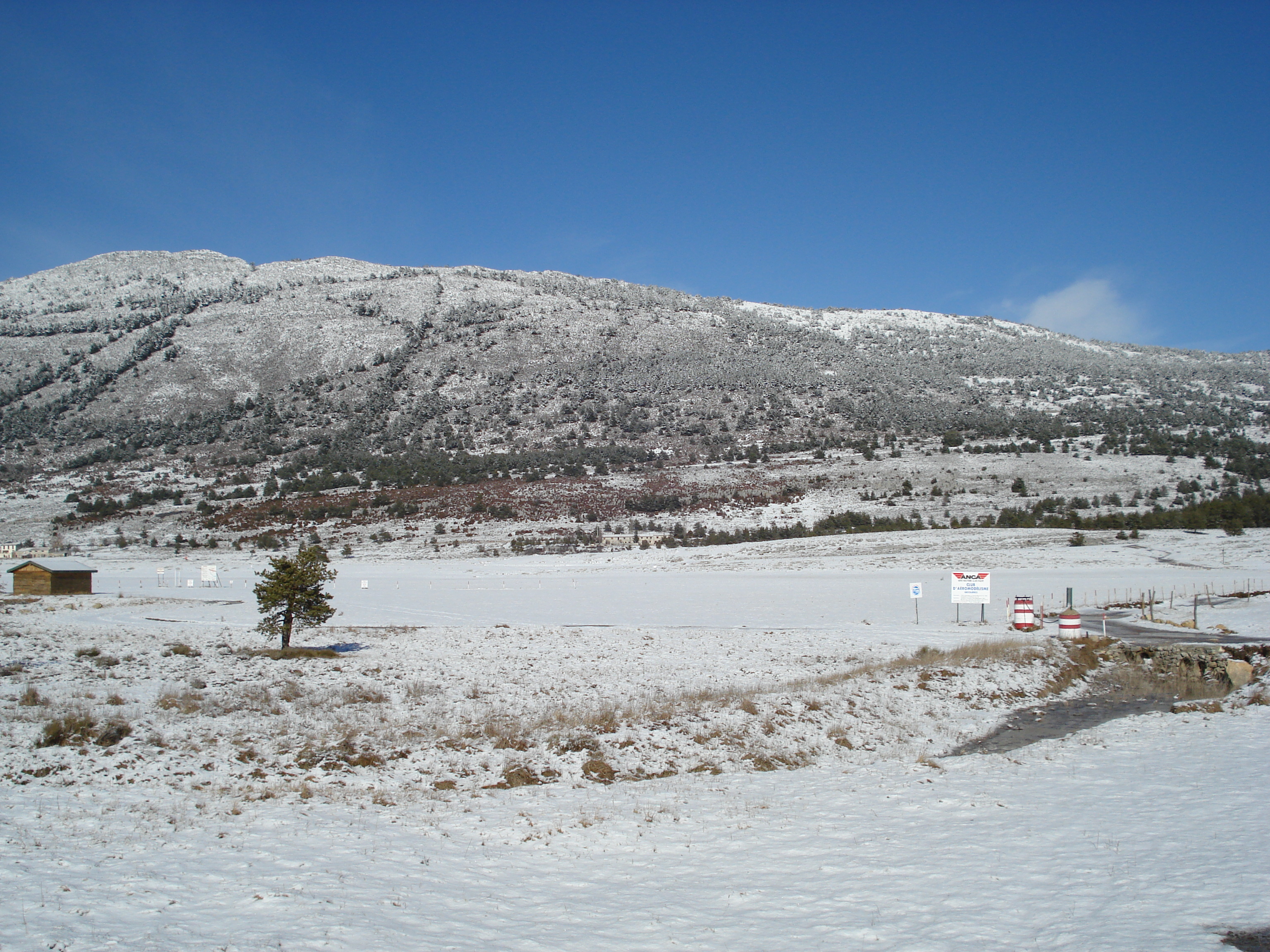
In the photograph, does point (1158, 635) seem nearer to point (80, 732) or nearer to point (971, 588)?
point (971, 588)

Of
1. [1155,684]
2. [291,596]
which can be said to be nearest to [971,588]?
[1155,684]

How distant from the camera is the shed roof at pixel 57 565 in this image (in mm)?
31859

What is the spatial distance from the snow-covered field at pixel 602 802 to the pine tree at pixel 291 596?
3.87 ft

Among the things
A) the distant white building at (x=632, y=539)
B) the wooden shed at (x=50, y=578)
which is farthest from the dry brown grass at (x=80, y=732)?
the distant white building at (x=632, y=539)

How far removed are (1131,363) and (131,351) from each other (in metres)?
151

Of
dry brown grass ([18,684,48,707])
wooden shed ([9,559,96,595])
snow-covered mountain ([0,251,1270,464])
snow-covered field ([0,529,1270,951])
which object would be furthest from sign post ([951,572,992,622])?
snow-covered mountain ([0,251,1270,464])

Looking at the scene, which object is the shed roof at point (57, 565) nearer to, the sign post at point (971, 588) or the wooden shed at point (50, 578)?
the wooden shed at point (50, 578)

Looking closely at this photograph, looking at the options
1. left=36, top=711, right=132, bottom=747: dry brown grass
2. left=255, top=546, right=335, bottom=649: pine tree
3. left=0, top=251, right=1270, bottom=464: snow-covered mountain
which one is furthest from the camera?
left=0, top=251, right=1270, bottom=464: snow-covered mountain

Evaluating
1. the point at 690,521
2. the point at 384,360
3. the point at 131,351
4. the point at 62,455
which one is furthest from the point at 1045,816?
the point at 131,351

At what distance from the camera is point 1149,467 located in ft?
199

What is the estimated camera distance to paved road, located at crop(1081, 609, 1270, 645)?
64.1ft

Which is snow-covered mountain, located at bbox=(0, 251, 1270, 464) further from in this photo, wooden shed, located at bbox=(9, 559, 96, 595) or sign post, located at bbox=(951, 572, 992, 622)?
sign post, located at bbox=(951, 572, 992, 622)

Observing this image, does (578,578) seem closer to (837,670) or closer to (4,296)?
(837,670)

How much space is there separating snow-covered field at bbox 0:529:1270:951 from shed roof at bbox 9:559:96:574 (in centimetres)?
1278
